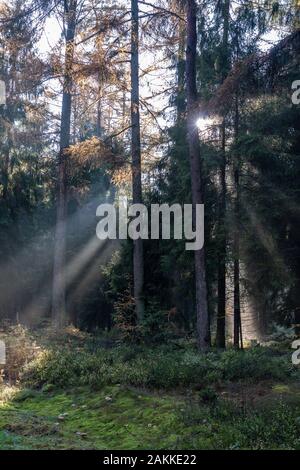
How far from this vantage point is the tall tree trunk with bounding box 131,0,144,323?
594 inches

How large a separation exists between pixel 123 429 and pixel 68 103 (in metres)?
16.2

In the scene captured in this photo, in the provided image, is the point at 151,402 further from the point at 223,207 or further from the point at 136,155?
the point at 136,155

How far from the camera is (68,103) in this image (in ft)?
66.8

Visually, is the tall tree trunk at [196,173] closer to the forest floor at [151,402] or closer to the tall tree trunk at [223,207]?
the forest floor at [151,402]

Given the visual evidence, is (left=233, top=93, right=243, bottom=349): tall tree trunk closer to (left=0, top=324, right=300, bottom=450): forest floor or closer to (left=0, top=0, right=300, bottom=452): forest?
(left=0, top=0, right=300, bottom=452): forest

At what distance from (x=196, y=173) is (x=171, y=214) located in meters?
3.87

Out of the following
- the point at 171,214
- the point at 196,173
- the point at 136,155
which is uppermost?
the point at 136,155

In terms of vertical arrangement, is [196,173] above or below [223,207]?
above

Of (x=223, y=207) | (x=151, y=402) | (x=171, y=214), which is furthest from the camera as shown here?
(x=171, y=214)

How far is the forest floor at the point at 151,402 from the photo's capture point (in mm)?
5938

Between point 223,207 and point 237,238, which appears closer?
point 237,238

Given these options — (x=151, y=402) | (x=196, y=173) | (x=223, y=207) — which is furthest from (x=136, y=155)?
(x=151, y=402)

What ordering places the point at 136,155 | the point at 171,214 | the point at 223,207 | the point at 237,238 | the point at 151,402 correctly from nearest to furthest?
the point at 151,402 → the point at 237,238 → the point at 223,207 → the point at 136,155 → the point at 171,214

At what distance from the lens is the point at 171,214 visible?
1627 cm
